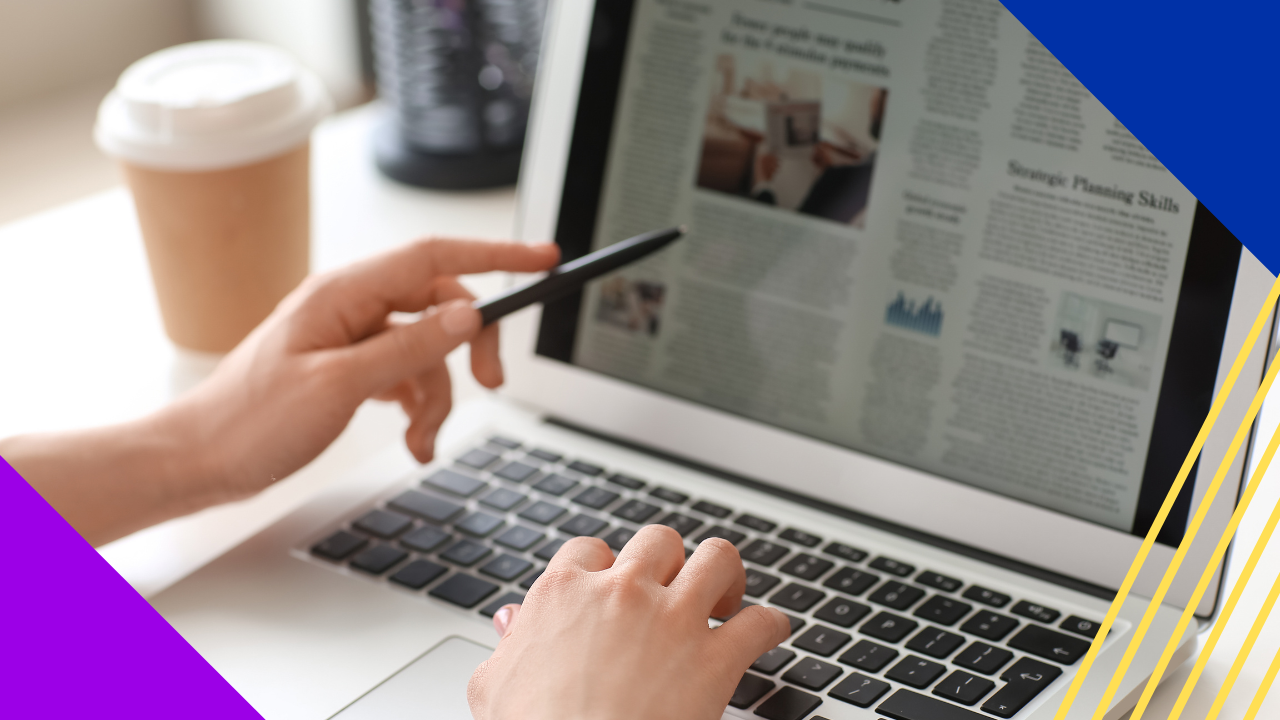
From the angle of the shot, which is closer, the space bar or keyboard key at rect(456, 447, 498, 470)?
the space bar

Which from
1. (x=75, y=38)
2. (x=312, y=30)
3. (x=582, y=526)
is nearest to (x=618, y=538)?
(x=582, y=526)

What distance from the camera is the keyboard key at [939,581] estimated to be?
553 mm

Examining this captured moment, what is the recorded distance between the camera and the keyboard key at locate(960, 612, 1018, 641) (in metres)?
0.52

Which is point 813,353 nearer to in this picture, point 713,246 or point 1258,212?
point 713,246

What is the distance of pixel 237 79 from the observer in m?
0.81

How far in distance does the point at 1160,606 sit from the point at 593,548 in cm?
28

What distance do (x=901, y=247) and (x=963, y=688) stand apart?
24cm

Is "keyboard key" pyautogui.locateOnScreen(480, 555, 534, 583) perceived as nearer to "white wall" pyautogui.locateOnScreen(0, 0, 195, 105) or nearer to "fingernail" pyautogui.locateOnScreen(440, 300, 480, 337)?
"fingernail" pyautogui.locateOnScreen(440, 300, 480, 337)

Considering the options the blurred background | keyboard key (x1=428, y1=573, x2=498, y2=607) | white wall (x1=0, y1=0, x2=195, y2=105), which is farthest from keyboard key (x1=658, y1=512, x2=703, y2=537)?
white wall (x1=0, y1=0, x2=195, y2=105)

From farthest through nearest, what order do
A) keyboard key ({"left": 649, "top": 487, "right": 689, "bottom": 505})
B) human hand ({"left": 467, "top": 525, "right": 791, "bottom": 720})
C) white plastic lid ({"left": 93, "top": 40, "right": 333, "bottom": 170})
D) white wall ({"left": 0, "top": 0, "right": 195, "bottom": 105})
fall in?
white wall ({"left": 0, "top": 0, "right": 195, "bottom": 105}) → white plastic lid ({"left": 93, "top": 40, "right": 333, "bottom": 170}) → keyboard key ({"left": 649, "top": 487, "right": 689, "bottom": 505}) → human hand ({"left": 467, "top": 525, "right": 791, "bottom": 720})

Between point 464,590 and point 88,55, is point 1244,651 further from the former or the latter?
point 88,55

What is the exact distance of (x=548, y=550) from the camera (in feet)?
1.91

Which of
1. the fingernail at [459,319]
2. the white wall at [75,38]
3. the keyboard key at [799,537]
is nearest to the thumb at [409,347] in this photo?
the fingernail at [459,319]

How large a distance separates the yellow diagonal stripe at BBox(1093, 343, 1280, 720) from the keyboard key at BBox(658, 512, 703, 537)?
8.5 inches
